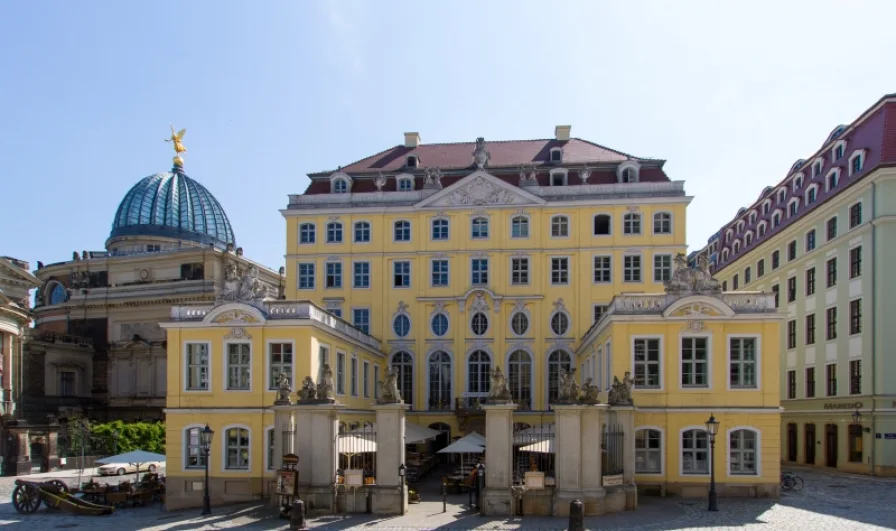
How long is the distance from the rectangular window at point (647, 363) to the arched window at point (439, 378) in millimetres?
16854

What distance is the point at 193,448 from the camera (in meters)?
33.6

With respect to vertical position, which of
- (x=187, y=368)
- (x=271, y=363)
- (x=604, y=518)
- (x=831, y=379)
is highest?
(x=271, y=363)

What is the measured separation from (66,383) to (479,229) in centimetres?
4208

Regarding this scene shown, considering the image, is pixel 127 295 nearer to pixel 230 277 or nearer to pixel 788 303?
pixel 230 277

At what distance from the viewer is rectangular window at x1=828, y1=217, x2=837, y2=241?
4564 cm

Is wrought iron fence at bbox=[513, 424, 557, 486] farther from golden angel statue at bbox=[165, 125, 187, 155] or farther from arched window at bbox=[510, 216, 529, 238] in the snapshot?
golden angel statue at bbox=[165, 125, 187, 155]

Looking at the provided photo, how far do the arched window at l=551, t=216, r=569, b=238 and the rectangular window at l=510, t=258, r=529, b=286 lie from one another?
7.14ft

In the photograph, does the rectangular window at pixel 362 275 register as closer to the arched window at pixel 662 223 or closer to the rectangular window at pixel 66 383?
the arched window at pixel 662 223

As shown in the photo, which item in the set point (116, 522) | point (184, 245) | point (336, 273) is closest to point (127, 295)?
point (184, 245)

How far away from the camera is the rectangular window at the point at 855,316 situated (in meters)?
42.2

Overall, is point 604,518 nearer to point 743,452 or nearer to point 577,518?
point 577,518

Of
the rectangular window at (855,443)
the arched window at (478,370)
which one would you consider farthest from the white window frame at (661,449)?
the arched window at (478,370)

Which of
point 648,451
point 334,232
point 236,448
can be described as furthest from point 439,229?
point 648,451

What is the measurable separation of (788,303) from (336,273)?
26960mm
